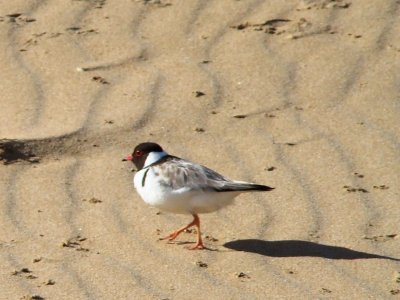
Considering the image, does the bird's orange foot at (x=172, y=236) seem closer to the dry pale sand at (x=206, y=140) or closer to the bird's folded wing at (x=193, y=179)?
the dry pale sand at (x=206, y=140)

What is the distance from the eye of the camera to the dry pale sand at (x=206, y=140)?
636 centimetres

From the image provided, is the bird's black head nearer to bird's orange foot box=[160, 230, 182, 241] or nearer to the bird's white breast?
the bird's white breast

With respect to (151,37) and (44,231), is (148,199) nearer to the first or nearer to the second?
(44,231)

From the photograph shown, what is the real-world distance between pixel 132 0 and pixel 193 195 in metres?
3.62

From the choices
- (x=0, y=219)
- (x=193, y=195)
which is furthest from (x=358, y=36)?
(x=0, y=219)

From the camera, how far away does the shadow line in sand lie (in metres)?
6.61

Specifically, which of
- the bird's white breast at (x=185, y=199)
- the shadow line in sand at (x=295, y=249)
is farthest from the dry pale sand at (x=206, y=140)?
the bird's white breast at (x=185, y=199)

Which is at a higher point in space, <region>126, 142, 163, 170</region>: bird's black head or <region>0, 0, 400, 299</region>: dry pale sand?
<region>126, 142, 163, 170</region>: bird's black head

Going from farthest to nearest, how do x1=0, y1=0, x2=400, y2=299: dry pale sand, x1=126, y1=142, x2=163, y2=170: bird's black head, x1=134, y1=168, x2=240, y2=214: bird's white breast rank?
x1=126, y1=142, x2=163, y2=170: bird's black head
x1=134, y1=168, x2=240, y2=214: bird's white breast
x1=0, y1=0, x2=400, y2=299: dry pale sand

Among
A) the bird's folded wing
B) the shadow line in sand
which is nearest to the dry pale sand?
the shadow line in sand

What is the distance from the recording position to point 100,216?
704cm

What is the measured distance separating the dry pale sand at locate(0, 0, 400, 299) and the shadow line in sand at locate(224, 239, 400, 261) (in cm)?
1

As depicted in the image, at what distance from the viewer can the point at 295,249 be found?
668 centimetres

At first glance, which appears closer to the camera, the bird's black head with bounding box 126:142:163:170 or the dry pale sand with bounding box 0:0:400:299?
the dry pale sand with bounding box 0:0:400:299
